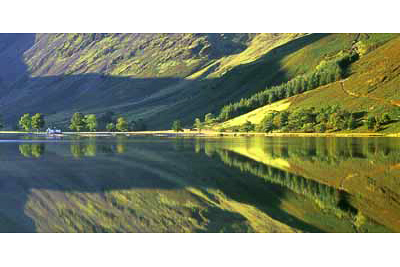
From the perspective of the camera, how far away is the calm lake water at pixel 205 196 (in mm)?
33281

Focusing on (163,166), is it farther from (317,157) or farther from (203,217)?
(203,217)

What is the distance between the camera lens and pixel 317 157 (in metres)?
75.7

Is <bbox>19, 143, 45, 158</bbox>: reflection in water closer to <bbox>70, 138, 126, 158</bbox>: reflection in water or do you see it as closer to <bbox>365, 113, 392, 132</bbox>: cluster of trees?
<bbox>70, 138, 126, 158</bbox>: reflection in water

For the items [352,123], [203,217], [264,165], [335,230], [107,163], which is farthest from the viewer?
[352,123]

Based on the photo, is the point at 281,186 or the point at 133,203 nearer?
the point at 133,203

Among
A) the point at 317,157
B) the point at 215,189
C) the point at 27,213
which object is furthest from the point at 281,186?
the point at 317,157

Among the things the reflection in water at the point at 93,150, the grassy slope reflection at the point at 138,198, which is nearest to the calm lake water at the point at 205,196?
the grassy slope reflection at the point at 138,198

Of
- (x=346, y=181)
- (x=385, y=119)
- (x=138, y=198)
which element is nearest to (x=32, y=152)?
(x=138, y=198)

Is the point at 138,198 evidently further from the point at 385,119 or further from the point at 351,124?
the point at 351,124

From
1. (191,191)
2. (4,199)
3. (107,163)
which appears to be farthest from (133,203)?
(107,163)

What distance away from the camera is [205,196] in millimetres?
43812

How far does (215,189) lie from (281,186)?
5871mm

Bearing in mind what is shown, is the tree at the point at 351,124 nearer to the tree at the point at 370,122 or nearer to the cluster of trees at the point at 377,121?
the cluster of trees at the point at 377,121

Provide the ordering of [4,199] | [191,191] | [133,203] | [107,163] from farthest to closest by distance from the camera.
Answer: [107,163], [191,191], [4,199], [133,203]
